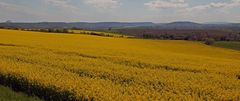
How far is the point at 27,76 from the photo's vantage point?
1472cm

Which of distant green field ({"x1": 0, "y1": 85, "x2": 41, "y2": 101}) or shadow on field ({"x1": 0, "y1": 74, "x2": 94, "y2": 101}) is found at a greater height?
shadow on field ({"x1": 0, "y1": 74, "x2": 94, "y2": 101})

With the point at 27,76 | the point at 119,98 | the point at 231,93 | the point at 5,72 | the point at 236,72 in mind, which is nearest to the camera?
the point at 119,98

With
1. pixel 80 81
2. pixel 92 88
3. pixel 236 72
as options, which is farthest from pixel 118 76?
pixel 236 72

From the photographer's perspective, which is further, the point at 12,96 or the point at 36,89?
the point at 36,89

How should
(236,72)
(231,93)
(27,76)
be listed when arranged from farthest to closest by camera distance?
(236,72) → (27,76) → (231,93)

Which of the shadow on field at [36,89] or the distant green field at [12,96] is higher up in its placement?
the shadow on field at [36,89]

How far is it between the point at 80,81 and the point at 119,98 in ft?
9.71

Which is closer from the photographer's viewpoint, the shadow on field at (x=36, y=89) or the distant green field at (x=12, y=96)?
the shadow on field at (x=36, y=89)

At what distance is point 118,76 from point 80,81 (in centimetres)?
212

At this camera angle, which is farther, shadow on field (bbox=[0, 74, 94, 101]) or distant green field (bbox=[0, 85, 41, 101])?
distant green field (bbox=[0, 85, 41, 101])

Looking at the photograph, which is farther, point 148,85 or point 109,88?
point 148,85

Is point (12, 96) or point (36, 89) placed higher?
point (36, 89)

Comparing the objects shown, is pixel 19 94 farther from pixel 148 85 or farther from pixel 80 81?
pixel 148 85

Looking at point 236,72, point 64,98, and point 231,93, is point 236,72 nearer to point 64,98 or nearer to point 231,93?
point 231,93
